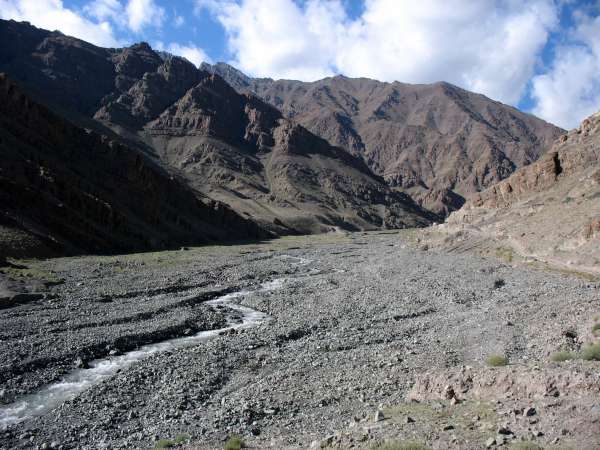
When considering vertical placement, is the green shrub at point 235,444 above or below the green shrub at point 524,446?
below

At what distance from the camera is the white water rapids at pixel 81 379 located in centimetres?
1778

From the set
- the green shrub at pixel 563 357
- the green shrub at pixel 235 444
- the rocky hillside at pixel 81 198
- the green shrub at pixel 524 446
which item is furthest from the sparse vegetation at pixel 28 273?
the green shrub at pixel 524 446

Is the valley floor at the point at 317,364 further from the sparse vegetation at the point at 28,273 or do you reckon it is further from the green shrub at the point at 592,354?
the green shrub at the point at 592,354

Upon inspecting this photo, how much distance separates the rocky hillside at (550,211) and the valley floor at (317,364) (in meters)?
6.10

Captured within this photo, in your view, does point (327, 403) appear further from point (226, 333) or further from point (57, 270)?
point (57, 270)

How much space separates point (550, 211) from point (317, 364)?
156 feet

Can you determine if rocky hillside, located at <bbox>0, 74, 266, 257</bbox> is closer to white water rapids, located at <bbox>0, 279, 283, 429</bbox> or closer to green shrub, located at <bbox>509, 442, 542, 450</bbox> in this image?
white water rapids, located at <bbox>0, 279, 283, 429</bbox>

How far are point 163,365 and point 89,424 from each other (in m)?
5.94

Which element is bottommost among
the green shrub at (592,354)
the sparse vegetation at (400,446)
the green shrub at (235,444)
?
the green shrub at (235,444)

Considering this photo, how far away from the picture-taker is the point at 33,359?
22391 mm

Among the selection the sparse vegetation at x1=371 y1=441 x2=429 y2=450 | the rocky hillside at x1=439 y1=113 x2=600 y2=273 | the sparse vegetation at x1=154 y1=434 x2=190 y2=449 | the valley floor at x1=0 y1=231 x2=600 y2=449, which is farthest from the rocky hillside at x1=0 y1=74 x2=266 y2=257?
the sparse vegetation at x1=371 y1=441 x2=429 y2=450

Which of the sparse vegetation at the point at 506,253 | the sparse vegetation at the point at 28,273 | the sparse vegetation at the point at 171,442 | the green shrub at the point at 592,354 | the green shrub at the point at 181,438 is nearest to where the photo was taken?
the sparse vegetation at the point at 171,442

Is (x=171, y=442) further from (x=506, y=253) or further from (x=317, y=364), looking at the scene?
(x=506, y=253)

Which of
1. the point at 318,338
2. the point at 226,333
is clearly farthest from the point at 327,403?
the point at 226,333
